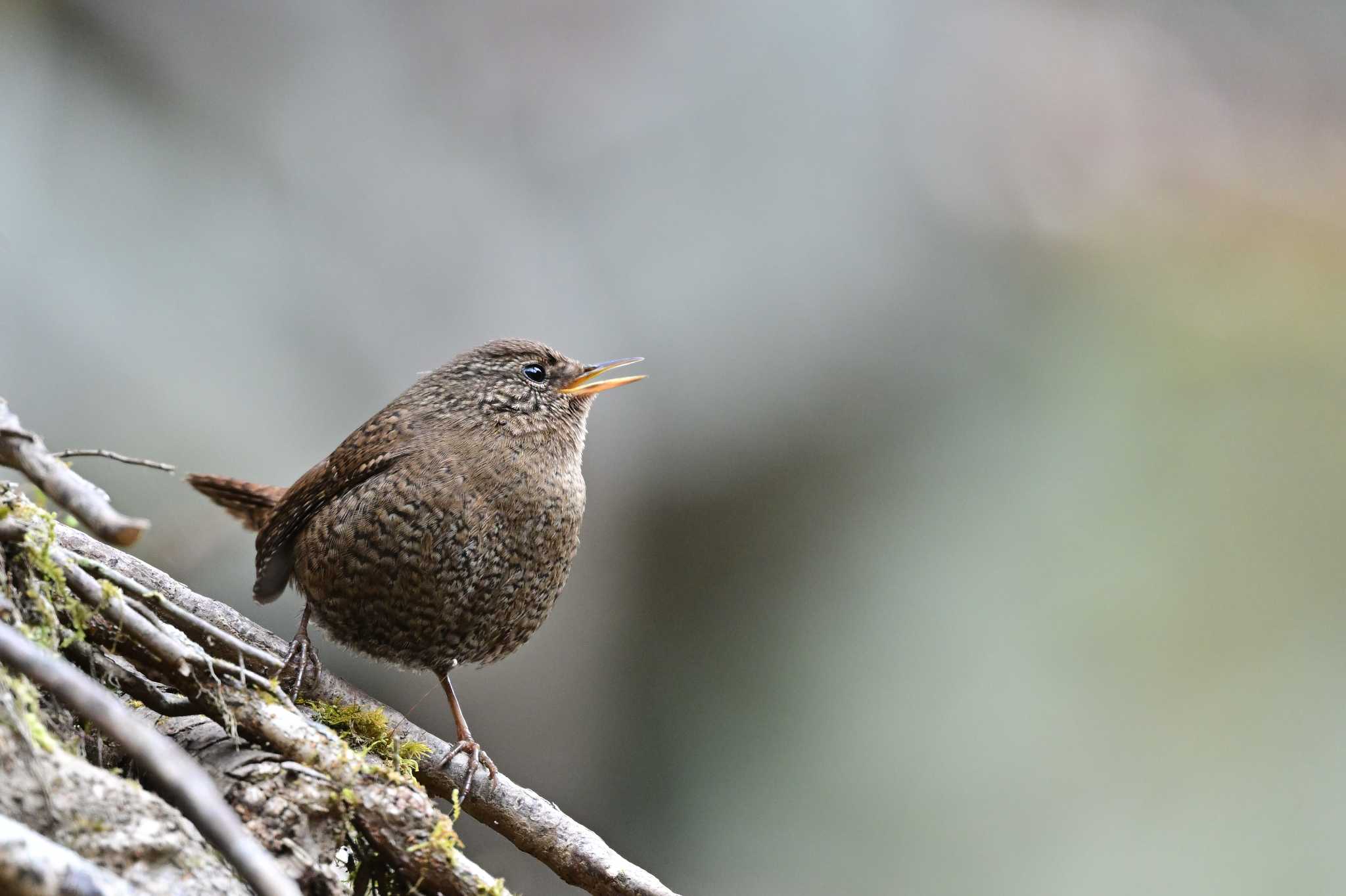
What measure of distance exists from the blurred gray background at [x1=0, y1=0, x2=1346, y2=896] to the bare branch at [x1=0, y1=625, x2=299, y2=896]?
4219 mm

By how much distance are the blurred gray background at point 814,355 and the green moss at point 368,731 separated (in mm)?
2953

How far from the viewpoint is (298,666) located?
2.83 metres

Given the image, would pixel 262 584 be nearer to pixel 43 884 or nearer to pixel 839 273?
pixel 43 884

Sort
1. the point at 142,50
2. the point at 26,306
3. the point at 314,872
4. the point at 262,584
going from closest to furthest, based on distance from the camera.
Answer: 1. the point at 314,872
2. the point at 262,584
3. the point at 26,306
4. the point at 142,50

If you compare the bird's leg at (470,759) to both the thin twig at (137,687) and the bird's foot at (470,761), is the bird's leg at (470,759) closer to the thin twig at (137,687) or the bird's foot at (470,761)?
the bird's foot at (470,761)

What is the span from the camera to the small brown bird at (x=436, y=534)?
9.87ft

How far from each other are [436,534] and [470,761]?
1.96 feet

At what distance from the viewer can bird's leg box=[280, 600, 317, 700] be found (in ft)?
9.05

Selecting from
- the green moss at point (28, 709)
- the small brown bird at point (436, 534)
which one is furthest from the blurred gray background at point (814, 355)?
the green moss at point (28, 709)

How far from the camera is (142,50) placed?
6402 mm

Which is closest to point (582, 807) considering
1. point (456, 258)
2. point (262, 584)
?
point (456, 258)

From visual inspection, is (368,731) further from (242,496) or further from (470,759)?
(242,496)

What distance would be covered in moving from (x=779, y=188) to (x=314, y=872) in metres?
6.49

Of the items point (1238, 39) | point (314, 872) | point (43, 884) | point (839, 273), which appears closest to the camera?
point (43, 884)
